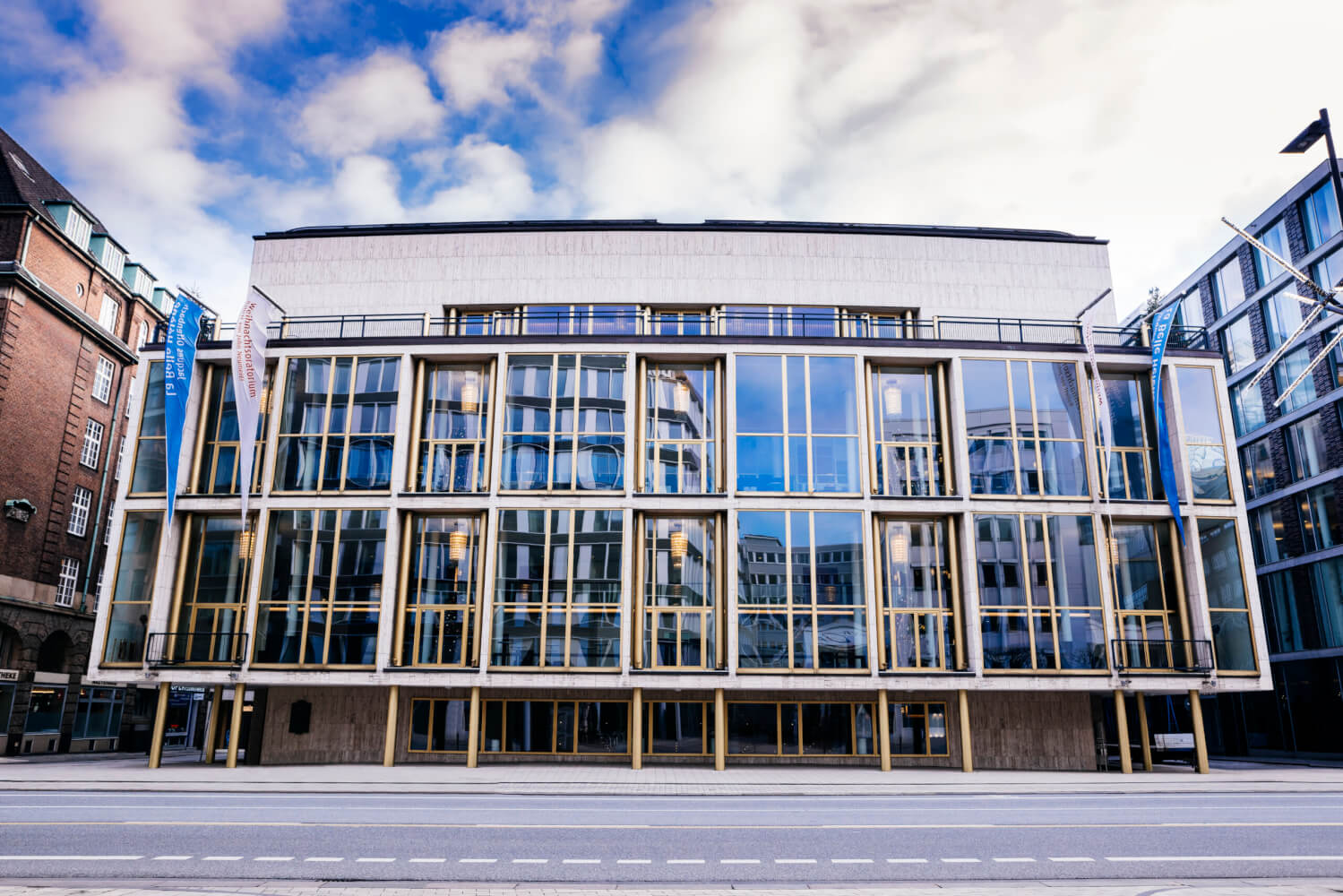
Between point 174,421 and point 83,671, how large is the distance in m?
21.4

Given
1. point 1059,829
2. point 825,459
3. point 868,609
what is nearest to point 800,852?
point 1059,829

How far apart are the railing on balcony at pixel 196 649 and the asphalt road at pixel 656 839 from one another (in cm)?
908

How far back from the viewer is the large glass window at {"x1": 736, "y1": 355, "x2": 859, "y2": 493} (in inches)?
1108

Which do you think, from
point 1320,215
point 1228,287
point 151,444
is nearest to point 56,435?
point 151,444

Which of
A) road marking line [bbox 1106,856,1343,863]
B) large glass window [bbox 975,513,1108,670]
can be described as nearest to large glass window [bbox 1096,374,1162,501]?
large glass window [bbox 975,513,1108,670]

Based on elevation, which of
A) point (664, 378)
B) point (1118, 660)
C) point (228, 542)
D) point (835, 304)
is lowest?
point (1118, 660)

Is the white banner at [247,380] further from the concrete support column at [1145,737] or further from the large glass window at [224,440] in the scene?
the concrete support column at [1145,737]

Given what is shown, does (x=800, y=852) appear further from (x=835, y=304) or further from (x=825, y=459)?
(x=835, y=304)

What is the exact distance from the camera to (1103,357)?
29281 millimetres

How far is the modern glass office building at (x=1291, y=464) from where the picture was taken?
1492 inches

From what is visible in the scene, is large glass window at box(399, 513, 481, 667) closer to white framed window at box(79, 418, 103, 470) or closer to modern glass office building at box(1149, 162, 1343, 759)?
white framed window at box(79, 418, 103, 470)

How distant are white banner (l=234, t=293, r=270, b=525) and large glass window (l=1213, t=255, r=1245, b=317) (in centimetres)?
4470

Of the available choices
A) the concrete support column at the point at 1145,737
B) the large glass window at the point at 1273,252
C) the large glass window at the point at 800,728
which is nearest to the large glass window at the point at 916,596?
the large glass window at the point at 800,728

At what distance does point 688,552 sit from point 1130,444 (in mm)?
14724
